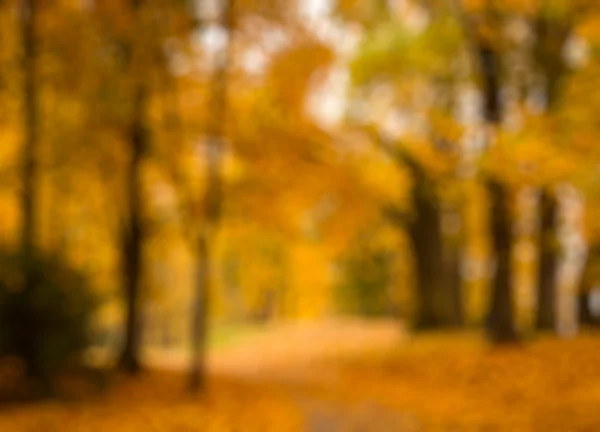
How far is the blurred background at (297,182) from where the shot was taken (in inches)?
398

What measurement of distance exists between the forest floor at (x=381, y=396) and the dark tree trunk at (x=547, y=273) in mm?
1410

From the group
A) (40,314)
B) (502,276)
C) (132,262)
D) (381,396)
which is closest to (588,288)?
(502,276)

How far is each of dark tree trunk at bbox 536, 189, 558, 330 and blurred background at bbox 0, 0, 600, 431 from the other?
48 mm

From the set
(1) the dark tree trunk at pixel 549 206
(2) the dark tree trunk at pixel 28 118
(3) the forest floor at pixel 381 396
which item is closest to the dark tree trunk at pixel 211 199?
(3) the forest floor at pixel 381 396

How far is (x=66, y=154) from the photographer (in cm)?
1324

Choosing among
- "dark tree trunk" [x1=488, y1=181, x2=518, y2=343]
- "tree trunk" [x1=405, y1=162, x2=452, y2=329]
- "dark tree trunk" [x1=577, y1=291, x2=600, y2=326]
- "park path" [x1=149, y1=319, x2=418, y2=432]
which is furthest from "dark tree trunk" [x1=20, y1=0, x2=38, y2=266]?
"dark tree trunk" [x1=577, y1=291, x2=600, y2=326]

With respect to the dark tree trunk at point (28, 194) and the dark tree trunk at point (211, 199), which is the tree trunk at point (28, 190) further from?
the dark tree trunk at point (211, 199)

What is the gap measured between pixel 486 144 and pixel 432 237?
8.51 meters

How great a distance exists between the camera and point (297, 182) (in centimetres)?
1455

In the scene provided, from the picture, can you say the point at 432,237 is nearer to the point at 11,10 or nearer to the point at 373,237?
the point at 373,237

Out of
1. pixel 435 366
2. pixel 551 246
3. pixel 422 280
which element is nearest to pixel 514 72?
pixel 551 246

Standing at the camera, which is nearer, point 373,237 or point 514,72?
point 514,72

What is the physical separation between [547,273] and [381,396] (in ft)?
18.5

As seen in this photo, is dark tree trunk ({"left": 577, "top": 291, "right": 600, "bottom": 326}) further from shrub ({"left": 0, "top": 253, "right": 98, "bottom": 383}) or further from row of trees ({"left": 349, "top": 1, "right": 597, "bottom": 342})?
shrub ({"left": 0, "top": 253, "right": 98, "bottom": 383})
